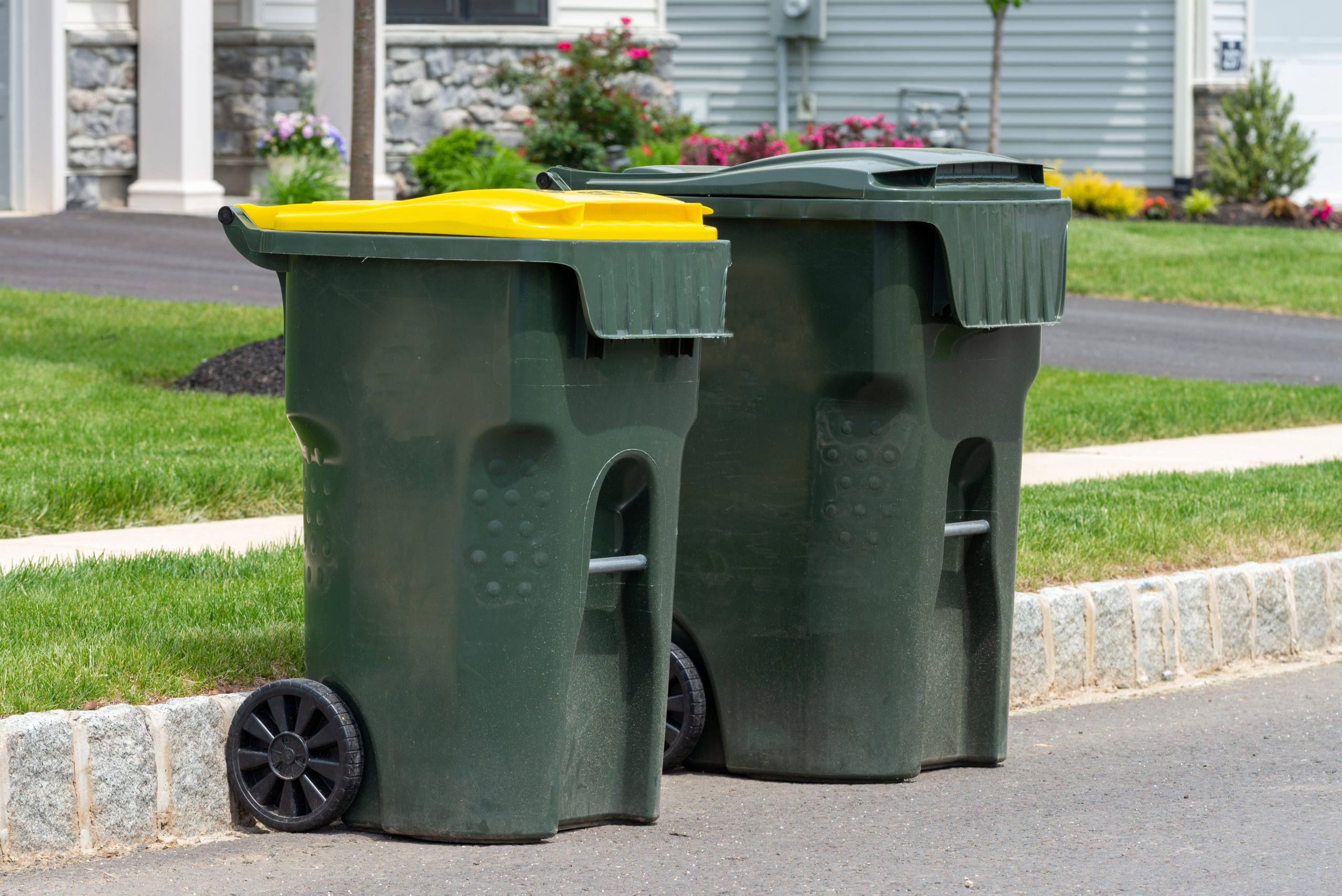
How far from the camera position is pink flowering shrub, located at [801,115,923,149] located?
18000mm

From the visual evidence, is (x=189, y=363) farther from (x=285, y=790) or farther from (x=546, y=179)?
(x=285, y=790)

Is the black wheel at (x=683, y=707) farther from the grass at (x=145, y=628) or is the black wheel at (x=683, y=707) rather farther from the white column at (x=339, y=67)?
the white column at (x=339, y=67)

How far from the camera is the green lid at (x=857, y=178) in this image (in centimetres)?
446

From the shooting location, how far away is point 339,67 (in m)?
17.8

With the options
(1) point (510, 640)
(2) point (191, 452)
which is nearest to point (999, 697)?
(1) point (510, 640)

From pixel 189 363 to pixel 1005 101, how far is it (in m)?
16.8

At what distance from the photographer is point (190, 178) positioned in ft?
56.3

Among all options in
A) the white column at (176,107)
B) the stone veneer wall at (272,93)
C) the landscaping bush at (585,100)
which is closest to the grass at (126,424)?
the white column at (176,107)

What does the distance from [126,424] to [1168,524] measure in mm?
4302

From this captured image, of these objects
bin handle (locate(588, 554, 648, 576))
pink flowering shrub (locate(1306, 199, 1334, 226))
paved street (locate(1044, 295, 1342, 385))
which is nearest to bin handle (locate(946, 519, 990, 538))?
bin handle (locate(588, 554, 648, 576))

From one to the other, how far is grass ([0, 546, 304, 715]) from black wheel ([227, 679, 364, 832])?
28 centimetres

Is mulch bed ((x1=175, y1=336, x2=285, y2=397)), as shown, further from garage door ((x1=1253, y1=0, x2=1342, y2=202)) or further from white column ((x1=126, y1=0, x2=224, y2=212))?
garage door ((x1=1253, y1=0, x2=1342, y2=202))

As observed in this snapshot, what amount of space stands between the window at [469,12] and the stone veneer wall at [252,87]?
1395 mm

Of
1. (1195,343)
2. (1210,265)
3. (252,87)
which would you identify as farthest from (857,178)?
(252,87)
